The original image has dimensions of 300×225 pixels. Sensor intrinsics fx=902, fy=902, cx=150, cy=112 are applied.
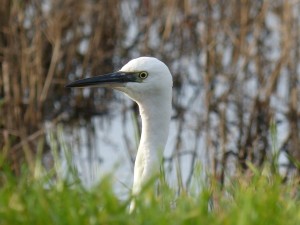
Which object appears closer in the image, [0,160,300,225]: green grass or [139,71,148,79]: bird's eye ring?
[0,160,300,225]: green grass

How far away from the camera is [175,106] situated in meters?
9.23

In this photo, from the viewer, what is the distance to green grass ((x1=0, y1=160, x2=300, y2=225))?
9.21 ft

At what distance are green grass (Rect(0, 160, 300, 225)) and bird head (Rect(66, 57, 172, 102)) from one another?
1.29m

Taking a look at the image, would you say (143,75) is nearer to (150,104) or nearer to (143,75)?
(143,75)

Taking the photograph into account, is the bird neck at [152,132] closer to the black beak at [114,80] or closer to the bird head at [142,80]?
the bird head at [142,80]

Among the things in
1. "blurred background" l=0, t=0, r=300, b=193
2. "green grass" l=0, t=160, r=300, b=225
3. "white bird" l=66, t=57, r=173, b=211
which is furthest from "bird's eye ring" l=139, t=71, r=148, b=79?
"blurred background" l=0, t=0, r=300, b=193

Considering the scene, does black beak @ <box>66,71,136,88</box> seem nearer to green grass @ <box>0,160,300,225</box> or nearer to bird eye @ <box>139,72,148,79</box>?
bird eye @ <box>139,72,148,79</box>

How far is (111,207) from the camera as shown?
2857mm

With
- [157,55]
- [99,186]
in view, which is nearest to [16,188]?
[99,186]

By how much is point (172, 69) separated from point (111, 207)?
6.65 metres

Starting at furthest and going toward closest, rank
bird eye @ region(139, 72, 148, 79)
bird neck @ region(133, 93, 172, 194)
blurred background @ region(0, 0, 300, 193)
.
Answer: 1. blurred background @ region(0, 0, 300, 193)
2. bird eye @ region(139, 72, 148, 79)
3. bird neck @ region(133, 93, 172, 194)

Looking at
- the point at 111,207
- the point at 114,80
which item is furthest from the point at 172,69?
the point at 111,207

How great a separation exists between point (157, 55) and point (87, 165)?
1.61 meters

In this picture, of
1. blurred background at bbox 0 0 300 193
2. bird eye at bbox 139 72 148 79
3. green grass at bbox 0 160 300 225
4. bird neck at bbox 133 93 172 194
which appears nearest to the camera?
green grass at bbox 0 160 300 225
